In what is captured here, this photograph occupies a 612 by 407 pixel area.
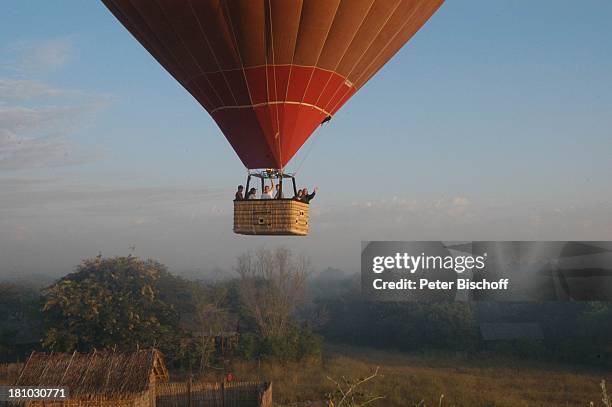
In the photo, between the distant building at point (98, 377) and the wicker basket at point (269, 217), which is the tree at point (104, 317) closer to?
the distant building at point (98, 377)

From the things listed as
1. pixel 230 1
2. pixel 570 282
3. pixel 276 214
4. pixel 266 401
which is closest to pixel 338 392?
pixel 276 214

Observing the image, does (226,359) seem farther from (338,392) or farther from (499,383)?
(338,392)

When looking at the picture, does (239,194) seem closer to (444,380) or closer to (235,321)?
(444,380)

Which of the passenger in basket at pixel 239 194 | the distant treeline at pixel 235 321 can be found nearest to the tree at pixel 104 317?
the distant treeline at pixel 235 321

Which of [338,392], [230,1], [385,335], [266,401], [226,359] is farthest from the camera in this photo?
[385,335]

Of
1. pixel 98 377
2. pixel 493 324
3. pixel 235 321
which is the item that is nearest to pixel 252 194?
pixel 98 377

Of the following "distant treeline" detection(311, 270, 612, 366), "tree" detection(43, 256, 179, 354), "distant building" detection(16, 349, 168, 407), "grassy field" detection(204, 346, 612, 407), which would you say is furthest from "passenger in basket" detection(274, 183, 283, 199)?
"distant treeline" detection(311, 270, 612, 366)
